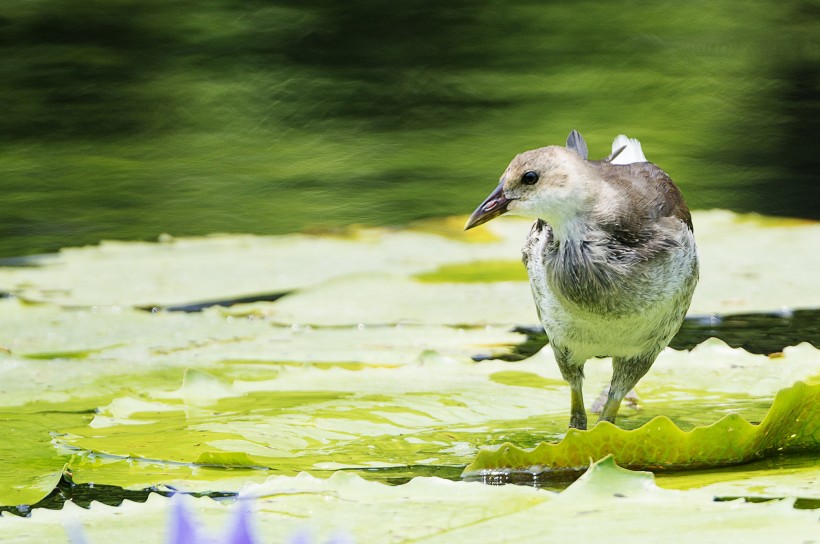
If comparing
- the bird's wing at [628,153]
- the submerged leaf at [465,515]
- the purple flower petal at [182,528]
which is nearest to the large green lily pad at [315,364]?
the submerged leaf at [465,515]

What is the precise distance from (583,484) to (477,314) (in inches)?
104

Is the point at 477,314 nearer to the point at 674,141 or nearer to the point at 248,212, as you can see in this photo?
the point at 248,212

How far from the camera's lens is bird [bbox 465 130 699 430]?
3.24 m

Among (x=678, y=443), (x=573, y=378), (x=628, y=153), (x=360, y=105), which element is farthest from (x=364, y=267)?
(x=360, y=105)

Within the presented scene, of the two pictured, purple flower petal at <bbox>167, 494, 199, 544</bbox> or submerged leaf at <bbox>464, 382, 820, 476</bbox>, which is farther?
submerged leaf at <bbox>464, 382, 820, 476</bbox>

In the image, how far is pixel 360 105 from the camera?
915 cm

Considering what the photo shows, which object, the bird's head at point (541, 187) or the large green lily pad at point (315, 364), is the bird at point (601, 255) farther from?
the large green lily pad at point (315, 364)

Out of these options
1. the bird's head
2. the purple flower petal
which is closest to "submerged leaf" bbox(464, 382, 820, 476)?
the bird's head

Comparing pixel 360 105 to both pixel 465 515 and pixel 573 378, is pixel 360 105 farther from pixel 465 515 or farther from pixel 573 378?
pixel 465 515

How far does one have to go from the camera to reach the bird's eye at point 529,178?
3217mm

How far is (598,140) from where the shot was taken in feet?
25.2

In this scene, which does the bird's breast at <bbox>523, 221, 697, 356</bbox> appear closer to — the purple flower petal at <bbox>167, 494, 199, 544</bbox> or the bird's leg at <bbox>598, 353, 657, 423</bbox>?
the bird's leg at <bbox>598, 353, 657, 423</bbox>

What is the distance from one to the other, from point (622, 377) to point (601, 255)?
466 millimetres

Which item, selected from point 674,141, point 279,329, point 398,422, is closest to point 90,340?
point 279,329
